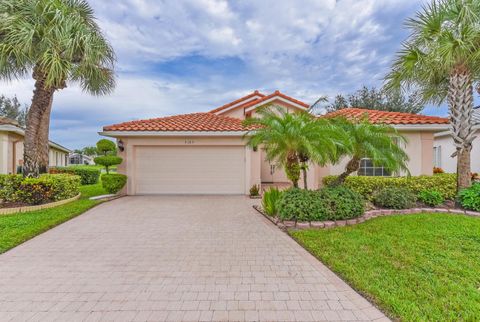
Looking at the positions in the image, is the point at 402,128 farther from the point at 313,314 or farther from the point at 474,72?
the point at 313,314

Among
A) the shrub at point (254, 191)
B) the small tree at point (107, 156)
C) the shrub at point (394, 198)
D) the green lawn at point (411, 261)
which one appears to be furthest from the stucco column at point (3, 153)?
the shrub at point (394, 198)

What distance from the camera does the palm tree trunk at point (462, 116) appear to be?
902 centimetres

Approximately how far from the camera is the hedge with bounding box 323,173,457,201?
957 centimetres

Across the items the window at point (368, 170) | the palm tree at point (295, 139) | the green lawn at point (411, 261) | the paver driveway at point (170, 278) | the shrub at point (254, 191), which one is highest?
the palm tree at point (295, 139)

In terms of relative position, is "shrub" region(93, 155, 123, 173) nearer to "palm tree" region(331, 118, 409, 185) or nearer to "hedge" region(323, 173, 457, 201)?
"palm tree" region(331, 118, 409, 185)

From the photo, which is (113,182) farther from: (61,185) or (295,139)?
(295,139)

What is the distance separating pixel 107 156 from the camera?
12.1 metres

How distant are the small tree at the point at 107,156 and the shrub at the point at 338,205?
10049mm

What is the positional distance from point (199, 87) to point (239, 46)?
575 centimetres

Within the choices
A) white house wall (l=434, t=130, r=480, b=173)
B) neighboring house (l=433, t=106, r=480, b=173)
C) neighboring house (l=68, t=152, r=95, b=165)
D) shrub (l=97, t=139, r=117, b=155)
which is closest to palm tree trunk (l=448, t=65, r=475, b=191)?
neighboring house (l=433, t=106, r=480, b=173)

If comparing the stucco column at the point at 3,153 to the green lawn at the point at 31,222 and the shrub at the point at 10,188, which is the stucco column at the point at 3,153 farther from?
the green lawn at the point at 31,222

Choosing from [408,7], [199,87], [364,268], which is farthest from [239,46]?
[364,268]

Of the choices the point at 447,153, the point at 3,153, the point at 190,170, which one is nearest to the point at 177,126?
the point at 190,170

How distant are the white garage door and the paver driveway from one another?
605 centimetres
